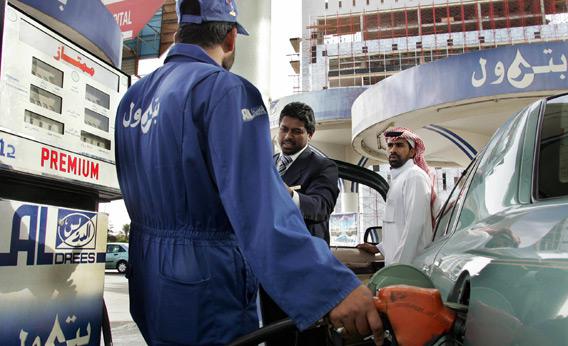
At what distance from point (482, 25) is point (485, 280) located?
168ft

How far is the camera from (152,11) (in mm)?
8945

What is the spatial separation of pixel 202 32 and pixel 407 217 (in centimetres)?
216

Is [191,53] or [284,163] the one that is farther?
[284,163]

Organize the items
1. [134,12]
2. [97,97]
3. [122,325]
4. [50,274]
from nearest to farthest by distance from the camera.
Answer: [50,274] → [97,97] → [122,325] → [134,12]

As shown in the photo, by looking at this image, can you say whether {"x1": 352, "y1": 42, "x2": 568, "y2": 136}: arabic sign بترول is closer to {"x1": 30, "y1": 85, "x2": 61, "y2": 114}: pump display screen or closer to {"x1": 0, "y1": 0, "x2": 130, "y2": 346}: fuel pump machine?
{"x1": 0, "y1": 0, "x2": 130, "y2": 346}: fuel pump machine

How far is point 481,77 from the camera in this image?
9.80 metres

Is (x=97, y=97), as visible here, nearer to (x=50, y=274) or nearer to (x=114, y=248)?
(x=50, y=274)

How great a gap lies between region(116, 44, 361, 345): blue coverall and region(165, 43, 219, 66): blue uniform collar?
4 centimetres

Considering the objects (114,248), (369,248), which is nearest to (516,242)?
(369,248)

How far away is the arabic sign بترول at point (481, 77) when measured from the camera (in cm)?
936

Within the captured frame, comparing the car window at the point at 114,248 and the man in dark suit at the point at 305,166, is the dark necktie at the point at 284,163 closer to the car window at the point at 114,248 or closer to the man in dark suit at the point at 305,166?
the man in dark suit at the point at 305,166

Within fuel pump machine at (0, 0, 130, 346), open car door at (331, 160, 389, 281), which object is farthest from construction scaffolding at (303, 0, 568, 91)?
fuel pump machine at (0, 0, 130, 346)

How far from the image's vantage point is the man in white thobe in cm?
319

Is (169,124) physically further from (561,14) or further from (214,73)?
(561,14)
